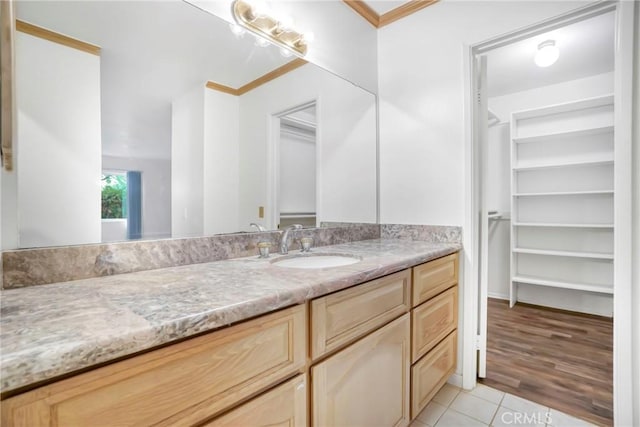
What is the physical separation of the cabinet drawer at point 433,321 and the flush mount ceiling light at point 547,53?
5.99 ft

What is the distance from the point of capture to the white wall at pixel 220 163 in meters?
1.27

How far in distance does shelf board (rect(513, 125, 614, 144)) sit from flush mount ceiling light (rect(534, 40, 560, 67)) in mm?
946

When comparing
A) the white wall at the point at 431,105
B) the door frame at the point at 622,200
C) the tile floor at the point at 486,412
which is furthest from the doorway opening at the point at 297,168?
the door frame at the point at 622,200

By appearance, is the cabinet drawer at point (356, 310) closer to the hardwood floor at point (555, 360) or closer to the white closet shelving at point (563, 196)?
the hardwood floor at point (555, 360)

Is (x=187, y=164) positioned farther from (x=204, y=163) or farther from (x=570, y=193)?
(x=570, y=193)

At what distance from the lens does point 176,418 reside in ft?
1.86

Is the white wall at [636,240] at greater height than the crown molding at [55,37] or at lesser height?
lesser

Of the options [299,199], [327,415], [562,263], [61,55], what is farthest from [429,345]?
[562,263]

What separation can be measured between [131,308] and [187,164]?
0.71 meters

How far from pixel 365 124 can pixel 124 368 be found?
76.3 inches

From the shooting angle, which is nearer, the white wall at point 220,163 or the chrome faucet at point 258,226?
the white wall at point 220,163

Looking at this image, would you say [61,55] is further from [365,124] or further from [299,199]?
A: [365,124]

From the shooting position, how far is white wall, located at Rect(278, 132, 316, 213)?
168cm

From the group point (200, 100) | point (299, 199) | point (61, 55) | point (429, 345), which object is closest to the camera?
point (61, 55)
